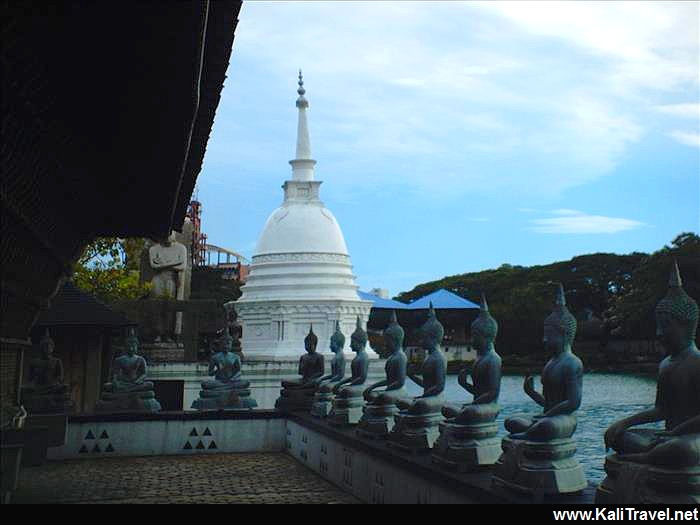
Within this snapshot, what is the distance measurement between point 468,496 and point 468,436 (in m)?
0.91

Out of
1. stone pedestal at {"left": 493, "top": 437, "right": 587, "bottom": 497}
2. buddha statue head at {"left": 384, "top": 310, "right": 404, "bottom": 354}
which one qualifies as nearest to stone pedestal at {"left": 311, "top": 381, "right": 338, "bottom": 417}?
buddha statue head at {"left": 384, "top": 310, "right": 404, "bottom": 354}

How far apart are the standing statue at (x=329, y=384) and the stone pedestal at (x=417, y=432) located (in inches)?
190

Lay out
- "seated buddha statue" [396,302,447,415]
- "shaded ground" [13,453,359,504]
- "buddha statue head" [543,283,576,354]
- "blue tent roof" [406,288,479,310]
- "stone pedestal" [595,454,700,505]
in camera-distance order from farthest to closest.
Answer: "blue tent roof" [406,288,479,310] < "shaded ground" [13,453,359,504] < "seated buddha statue" [396,302,447,415] < "buddha statue head" [543,283,576,354] < "stone pedestal" [595,454,700,505]

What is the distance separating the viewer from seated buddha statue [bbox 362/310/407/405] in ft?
37.7

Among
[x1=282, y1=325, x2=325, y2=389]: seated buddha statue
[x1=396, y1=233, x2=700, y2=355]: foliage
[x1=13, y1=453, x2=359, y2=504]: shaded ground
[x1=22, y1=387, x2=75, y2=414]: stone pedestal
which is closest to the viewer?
[x1=13, y1=453, x2=359, y2=504]: shaded ground

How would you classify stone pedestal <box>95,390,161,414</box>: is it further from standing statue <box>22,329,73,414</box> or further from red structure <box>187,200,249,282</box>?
red structure <box>187,200,249,282</box>

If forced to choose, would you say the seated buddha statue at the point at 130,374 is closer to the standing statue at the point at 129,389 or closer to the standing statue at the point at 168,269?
the standing statue at the point at 129,389

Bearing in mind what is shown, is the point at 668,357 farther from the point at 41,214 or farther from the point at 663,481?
the point at 41,214

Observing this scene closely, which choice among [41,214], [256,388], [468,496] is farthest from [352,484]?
[256,388]

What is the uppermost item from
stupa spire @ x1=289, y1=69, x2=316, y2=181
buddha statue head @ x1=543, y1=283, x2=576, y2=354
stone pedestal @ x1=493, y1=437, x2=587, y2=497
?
stupa spire @ x1=289, y1=69, x2=316, y2=181

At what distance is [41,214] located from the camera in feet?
27.7

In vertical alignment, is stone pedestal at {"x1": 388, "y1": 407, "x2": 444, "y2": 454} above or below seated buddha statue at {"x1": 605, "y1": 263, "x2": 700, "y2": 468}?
below

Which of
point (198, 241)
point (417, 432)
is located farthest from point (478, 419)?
point (198, 241)

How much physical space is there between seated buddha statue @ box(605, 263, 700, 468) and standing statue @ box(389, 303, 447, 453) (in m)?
3.38
